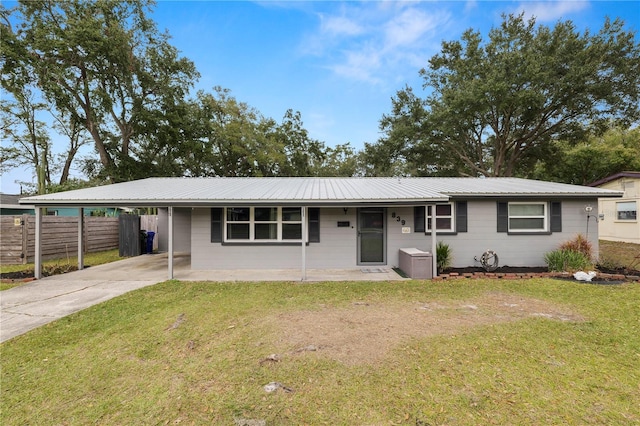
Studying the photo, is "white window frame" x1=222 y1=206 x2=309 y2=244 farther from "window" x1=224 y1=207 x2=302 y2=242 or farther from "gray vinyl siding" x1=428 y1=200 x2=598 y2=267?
"gray vinyl siding" x1=428 y1=200 x2=598 y2=267

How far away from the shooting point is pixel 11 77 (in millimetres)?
15758

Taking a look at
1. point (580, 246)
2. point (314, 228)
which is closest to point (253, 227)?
point (314, 228)

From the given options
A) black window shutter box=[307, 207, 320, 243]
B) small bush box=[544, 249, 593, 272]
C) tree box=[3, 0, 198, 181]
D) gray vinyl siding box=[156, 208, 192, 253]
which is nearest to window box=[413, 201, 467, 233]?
small bush box=[544, 249, 593, 272]

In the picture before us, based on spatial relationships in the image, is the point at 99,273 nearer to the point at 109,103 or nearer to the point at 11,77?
the point at 109,103

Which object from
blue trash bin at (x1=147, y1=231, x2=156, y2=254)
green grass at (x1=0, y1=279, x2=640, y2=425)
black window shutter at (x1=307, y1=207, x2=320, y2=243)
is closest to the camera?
green grass at (x1=0, y1=279, x2=640, y2=425)

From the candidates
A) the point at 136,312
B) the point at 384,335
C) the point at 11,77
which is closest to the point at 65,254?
the point at 136,312

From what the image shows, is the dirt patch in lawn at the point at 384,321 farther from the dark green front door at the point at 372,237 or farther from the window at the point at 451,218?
the dark green front door at the point at 372,237

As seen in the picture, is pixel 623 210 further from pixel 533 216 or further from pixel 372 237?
pixel 372 237

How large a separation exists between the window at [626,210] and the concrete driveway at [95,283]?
48.3 ft

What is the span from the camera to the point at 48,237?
9820 millimetres

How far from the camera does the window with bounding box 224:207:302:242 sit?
336 inches

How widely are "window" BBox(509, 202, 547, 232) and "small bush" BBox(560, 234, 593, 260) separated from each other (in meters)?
0.75

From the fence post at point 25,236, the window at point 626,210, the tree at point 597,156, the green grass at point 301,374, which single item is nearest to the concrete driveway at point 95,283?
the green grass at point 301,374

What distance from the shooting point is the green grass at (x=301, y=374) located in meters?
2.48
